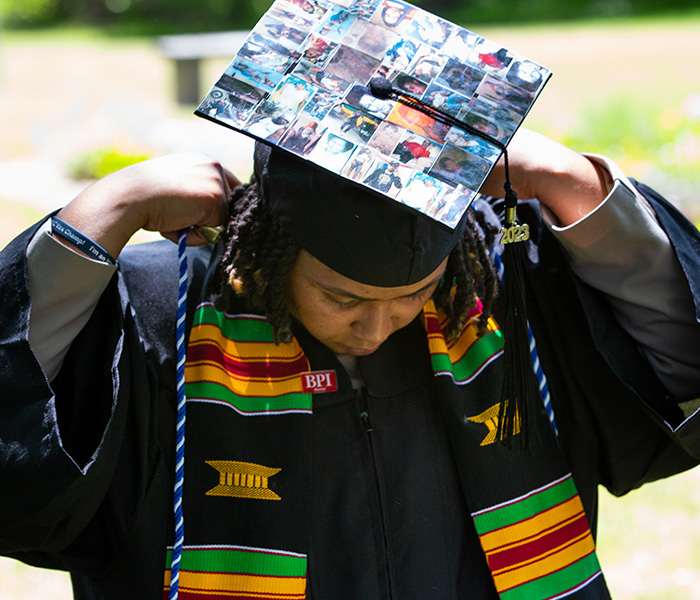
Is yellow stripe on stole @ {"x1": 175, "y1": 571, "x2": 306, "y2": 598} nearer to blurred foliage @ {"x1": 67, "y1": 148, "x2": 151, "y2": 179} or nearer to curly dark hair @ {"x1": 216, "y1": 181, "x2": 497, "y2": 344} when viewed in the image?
curly dark hair @ {"x1": 216, "y1": 181, "x2": 497, "y2": 344}

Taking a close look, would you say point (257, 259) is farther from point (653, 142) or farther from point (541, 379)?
point (653, 142)

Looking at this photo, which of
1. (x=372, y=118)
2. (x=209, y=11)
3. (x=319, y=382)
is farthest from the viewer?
(x=209, y=11)

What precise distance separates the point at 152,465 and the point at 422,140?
877mm

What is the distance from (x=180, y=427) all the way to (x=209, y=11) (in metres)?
22.1

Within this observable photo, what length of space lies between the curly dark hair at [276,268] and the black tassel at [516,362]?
0.08 m

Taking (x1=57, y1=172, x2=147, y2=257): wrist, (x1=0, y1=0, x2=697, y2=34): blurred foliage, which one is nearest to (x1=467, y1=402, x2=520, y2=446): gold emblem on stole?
(x1=57, y1=172, x2=147, y2=257): wrist

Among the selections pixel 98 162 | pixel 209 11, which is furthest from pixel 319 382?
pixel 209 11

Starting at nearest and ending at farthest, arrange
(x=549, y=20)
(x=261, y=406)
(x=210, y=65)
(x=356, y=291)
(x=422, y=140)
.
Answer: (x=422, y=140), (x=356, y=291), (x=261, y=406), (x=210, y=65), (x=549, y=20)

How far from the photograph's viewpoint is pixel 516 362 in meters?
1.88

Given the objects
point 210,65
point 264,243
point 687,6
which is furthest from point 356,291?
point 687,6

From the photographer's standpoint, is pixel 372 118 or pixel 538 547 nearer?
pixel 372 118

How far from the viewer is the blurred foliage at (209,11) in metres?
19.8

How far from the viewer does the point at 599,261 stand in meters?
1.94

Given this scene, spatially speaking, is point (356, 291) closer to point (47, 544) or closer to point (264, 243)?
point (264, 243)
